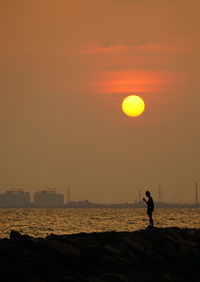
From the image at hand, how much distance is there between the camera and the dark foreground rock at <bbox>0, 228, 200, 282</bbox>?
48.8 ft

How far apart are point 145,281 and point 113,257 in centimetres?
169

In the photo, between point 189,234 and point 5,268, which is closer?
point 5,268

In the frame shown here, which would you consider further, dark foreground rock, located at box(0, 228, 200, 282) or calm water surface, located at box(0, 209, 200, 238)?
calm water surface, located at box(0, 209, 200, 238)

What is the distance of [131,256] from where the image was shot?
1802 cm

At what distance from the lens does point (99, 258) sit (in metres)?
17.0

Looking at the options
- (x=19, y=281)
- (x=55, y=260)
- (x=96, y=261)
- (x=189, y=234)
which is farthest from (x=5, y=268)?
(x=189, y=234)

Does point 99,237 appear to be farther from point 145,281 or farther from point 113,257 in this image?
point 145,281

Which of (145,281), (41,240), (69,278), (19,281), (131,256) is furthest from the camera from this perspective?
(131,256)

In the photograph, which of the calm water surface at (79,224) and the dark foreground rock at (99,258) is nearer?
the dark foreground rock at (99,258)

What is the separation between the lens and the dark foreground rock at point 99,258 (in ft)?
48.8

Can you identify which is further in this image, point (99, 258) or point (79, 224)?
point (79, 224)

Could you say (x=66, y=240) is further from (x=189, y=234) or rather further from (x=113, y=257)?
(x=189, y=234)

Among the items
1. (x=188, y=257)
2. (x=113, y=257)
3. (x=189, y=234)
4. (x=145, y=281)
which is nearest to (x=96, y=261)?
(x=113, y=257)

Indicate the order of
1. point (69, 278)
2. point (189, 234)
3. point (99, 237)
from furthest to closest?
point (189, 234) < point (99, 237) < point (69, 278)
